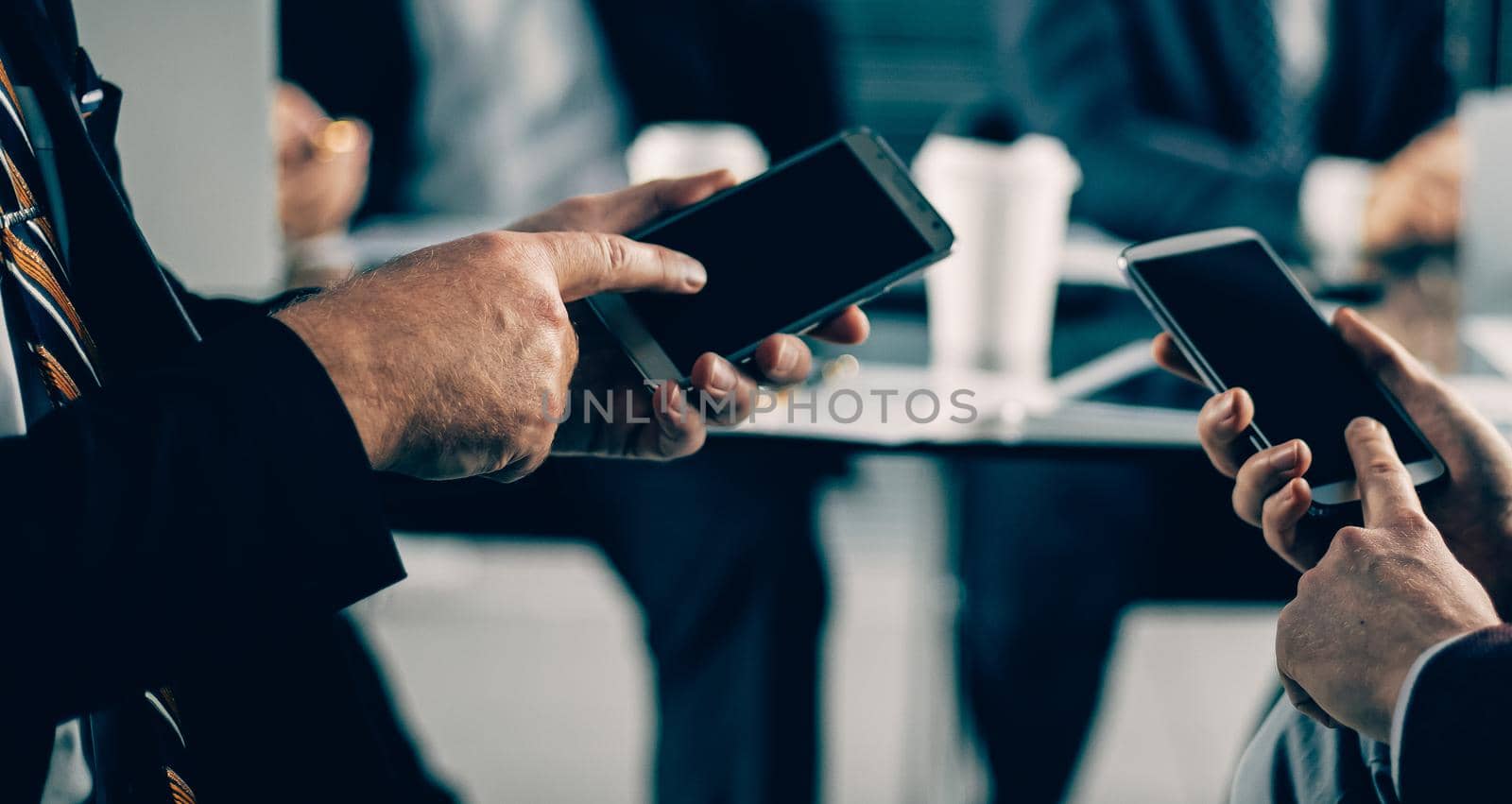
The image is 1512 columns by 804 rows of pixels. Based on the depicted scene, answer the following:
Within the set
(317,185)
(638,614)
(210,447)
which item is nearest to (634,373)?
(210,447)

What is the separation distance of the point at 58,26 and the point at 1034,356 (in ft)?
2.29

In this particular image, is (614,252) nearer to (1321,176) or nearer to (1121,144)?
(1121,144)

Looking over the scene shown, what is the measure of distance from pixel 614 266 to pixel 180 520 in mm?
251

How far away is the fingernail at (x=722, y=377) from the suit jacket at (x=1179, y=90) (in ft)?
3.31

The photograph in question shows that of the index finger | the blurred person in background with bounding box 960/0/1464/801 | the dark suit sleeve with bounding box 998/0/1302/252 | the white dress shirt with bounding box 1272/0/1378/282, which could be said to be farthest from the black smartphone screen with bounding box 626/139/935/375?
the dark suit sleeve with bounding box 998/0/1302/252

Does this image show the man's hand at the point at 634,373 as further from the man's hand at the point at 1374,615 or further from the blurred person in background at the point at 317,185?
the blurred person in background at the point at 317,185

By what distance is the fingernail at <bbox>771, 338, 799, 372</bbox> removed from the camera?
0.65 metres

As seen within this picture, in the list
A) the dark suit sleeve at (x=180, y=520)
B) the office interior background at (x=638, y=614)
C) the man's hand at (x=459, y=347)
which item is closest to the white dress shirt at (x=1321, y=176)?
the office interior background at (x=638, y=614)

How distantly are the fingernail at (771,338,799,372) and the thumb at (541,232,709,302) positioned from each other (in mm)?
56

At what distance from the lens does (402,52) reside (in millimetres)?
1911

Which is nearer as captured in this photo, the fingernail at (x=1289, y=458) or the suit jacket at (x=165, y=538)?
the suit jacket at (x=165, y=538)

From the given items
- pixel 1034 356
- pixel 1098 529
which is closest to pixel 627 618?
pixel 1098 529

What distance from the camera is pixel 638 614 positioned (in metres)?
1.18

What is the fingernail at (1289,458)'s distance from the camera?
0.57 m
